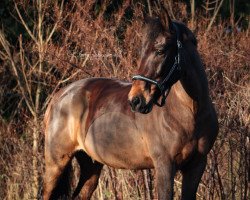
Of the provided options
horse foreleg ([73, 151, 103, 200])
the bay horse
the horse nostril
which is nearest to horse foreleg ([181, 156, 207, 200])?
the bay horse

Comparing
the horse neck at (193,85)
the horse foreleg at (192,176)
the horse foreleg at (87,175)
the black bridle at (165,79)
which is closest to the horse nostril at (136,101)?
the black bridle at (165,79)

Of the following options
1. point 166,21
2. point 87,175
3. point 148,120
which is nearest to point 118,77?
point 87,175

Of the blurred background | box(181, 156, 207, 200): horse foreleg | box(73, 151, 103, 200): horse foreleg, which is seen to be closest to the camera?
box(181, 156, 207, 200): horse foreleg

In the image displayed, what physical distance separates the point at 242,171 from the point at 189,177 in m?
1.72

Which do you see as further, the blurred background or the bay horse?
the blurred background

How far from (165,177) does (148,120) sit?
60cm

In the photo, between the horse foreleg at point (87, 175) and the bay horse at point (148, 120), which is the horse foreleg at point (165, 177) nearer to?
the bay horse at point (148, 120)

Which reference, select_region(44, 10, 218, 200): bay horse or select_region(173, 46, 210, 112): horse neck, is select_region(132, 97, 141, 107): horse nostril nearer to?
select_region(44, 10, 218, 200): bay horse

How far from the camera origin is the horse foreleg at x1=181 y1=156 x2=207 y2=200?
7266 mm

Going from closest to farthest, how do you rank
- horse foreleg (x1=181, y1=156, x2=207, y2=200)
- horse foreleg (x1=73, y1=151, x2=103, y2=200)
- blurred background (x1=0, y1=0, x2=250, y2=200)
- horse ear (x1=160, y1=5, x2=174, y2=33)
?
horse ear (x1=160, y1=5, x2=174, y2=33) → horse foreleg (x1=181, y1=156, x2=207, y2=200) → horse foreleg (x1=73, y1=151, x2=103, y2=200) → blurred background (x1=0, y1=0, x2=250, y2=200)

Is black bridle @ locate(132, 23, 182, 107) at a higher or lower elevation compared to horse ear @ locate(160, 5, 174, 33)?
lower

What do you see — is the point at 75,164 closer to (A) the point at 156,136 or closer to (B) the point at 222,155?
(B) the point at 222,155

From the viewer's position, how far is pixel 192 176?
24.0 ft

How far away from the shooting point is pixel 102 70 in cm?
1031
